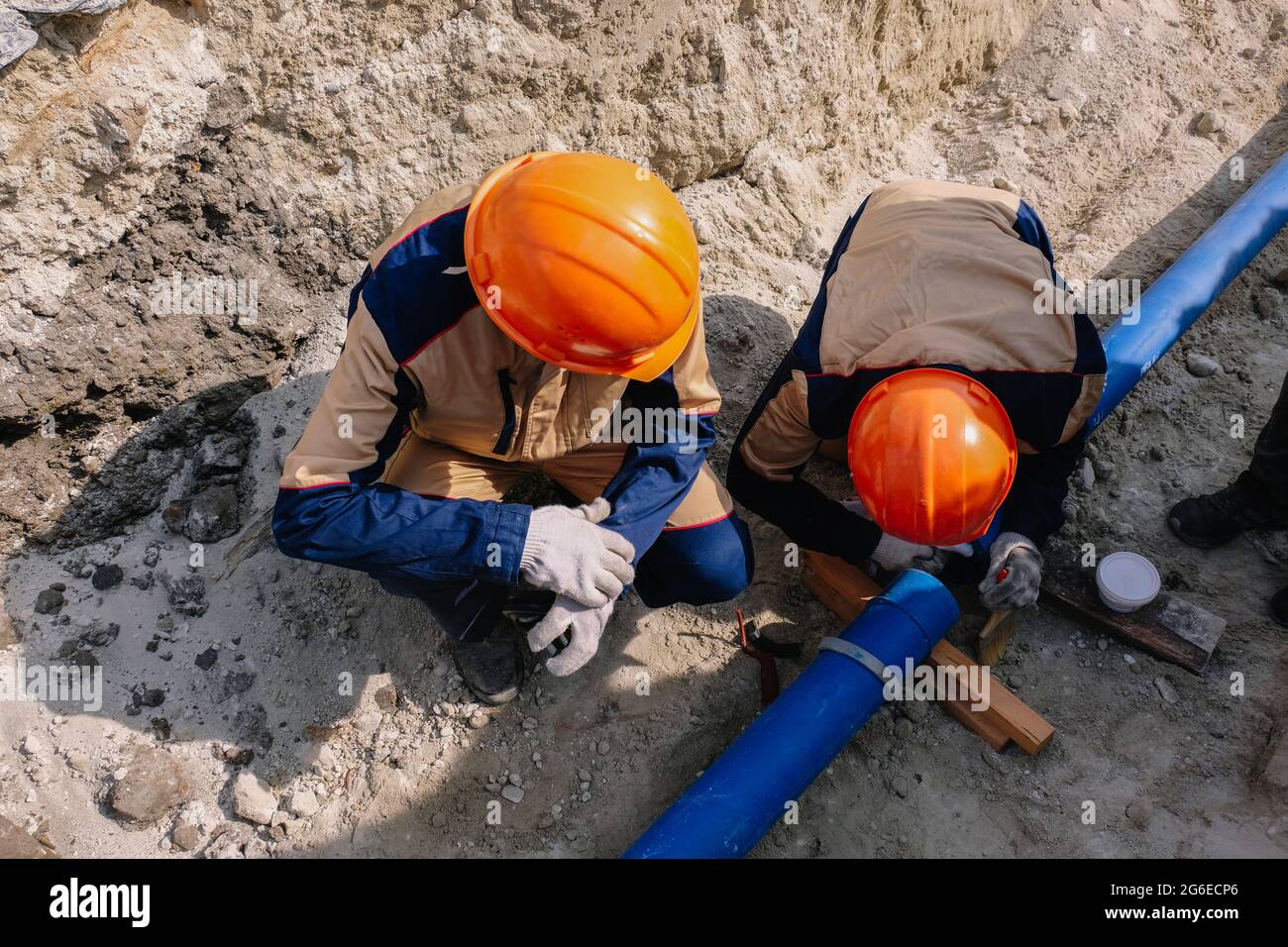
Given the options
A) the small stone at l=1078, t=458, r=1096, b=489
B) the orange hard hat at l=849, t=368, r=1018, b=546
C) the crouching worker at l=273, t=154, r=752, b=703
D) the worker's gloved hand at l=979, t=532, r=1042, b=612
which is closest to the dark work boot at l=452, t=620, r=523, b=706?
the crouching worker at l=273, t=154, r=752, b=703

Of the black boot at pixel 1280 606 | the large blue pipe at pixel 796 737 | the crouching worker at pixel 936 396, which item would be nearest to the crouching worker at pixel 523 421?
the crouching worker at pixel 936 396

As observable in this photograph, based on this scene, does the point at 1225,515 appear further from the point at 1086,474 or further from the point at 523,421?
the point at 523,421

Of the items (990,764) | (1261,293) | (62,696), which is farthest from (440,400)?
(1261,293)

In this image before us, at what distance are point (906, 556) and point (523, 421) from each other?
4.63 feet

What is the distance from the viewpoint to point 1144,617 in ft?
9.46

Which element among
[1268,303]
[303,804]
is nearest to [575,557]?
[303,804]

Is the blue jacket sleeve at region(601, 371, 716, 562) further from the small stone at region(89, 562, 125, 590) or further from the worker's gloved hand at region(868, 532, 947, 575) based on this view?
the small stone at region(89, 562, 125, 590)

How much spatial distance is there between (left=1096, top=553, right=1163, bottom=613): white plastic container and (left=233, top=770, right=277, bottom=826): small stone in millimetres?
2907

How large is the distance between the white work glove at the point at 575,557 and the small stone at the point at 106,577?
1522mm

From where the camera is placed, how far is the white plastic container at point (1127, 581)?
9.45ft

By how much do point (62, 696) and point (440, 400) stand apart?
158cm

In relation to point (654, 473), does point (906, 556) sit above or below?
below

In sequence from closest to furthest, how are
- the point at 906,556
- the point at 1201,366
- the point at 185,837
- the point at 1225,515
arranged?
the point at 185,837
the point at 906,556
the point at 1225,515
the point at 1201,366

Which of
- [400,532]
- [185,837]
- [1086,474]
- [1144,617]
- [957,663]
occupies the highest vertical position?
[400,532]
